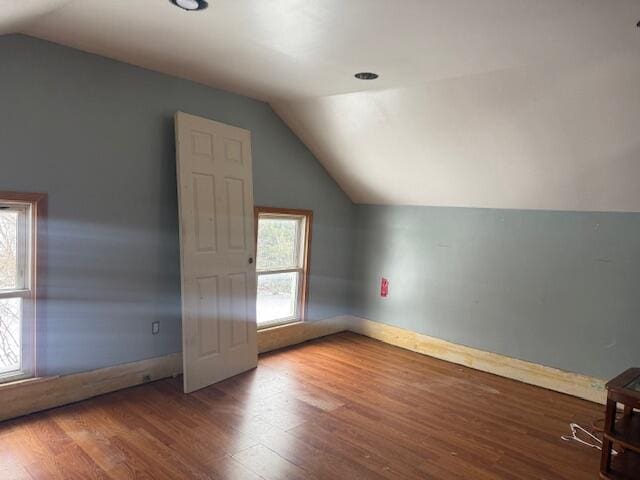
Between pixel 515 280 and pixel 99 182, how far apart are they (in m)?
3.55

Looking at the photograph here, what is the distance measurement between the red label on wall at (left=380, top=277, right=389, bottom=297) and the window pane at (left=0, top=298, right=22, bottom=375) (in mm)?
3447

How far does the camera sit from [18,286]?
290 centimetres

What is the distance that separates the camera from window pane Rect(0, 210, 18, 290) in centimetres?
284

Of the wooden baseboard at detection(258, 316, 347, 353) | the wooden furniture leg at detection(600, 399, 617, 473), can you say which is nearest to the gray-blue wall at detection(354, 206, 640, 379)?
the wooden baseboard at detection(258, 316, 347, 353)

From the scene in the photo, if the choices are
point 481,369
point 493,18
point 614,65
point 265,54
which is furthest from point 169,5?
point 481,369

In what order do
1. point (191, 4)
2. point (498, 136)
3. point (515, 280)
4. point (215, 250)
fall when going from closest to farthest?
point (191, 4) → point (498, 136) → point (215, 250) → point (515, 280)

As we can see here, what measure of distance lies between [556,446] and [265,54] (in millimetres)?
3151

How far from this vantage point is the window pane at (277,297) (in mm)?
Result: 4547

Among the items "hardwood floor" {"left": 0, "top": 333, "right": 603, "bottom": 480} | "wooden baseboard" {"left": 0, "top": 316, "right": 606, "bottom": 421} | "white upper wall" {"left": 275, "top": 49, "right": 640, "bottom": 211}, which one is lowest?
"hardwood floor" {"left": 0, "top": 333, "right": 603, "bottom": 480}

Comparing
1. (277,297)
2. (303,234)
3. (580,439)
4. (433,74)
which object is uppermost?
(433,74)

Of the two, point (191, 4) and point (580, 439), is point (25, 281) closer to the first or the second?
point (191, 4)

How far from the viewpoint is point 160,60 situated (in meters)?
3.16

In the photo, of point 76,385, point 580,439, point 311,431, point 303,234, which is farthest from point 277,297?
point 580,439

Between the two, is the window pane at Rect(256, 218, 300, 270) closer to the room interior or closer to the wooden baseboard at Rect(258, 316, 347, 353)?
the room interior
